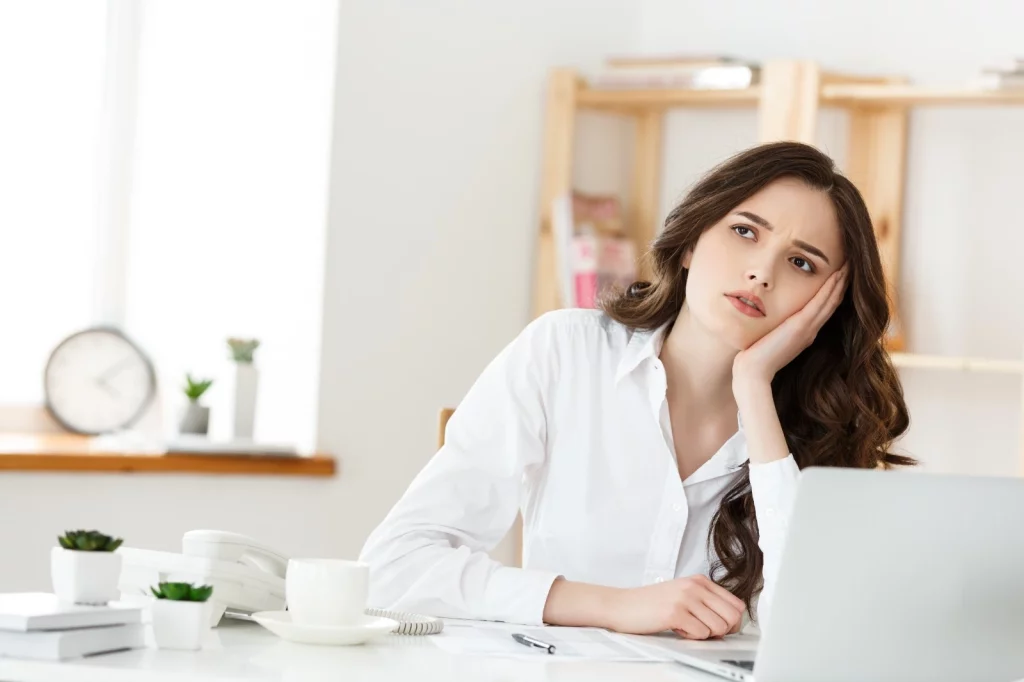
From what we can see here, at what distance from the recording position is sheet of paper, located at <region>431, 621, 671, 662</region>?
1.23m

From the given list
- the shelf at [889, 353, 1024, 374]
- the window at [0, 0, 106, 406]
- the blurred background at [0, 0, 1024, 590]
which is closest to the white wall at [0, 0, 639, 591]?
the blurred background at [0, 0, 1024, 590]

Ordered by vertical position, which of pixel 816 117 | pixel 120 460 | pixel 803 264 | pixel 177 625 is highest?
pixel 816 117

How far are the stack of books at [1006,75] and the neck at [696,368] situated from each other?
148 cm

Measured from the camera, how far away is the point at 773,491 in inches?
66.1

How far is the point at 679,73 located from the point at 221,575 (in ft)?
7.97

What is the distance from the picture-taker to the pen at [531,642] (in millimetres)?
1238

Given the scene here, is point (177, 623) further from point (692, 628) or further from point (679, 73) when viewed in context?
point (679, 73)

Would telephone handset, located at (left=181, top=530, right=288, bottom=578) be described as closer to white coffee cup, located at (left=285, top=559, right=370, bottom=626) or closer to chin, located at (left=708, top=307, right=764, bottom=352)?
white coffee cup, located at (left=285, top=559, right=370, bottom=626)

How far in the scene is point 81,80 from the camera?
3.11 m

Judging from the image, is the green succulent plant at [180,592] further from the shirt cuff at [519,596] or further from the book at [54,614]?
the shirt cuff at [519,596]

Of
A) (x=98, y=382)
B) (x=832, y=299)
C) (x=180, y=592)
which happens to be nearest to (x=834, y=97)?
(x=832, y=299)

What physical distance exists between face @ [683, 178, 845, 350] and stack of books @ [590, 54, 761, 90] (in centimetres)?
153

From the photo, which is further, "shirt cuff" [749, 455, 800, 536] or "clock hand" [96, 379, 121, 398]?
"clock hand" [96, 379, 121, 398]

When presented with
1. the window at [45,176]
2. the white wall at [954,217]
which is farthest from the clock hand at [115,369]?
the white wall at [954,217]
